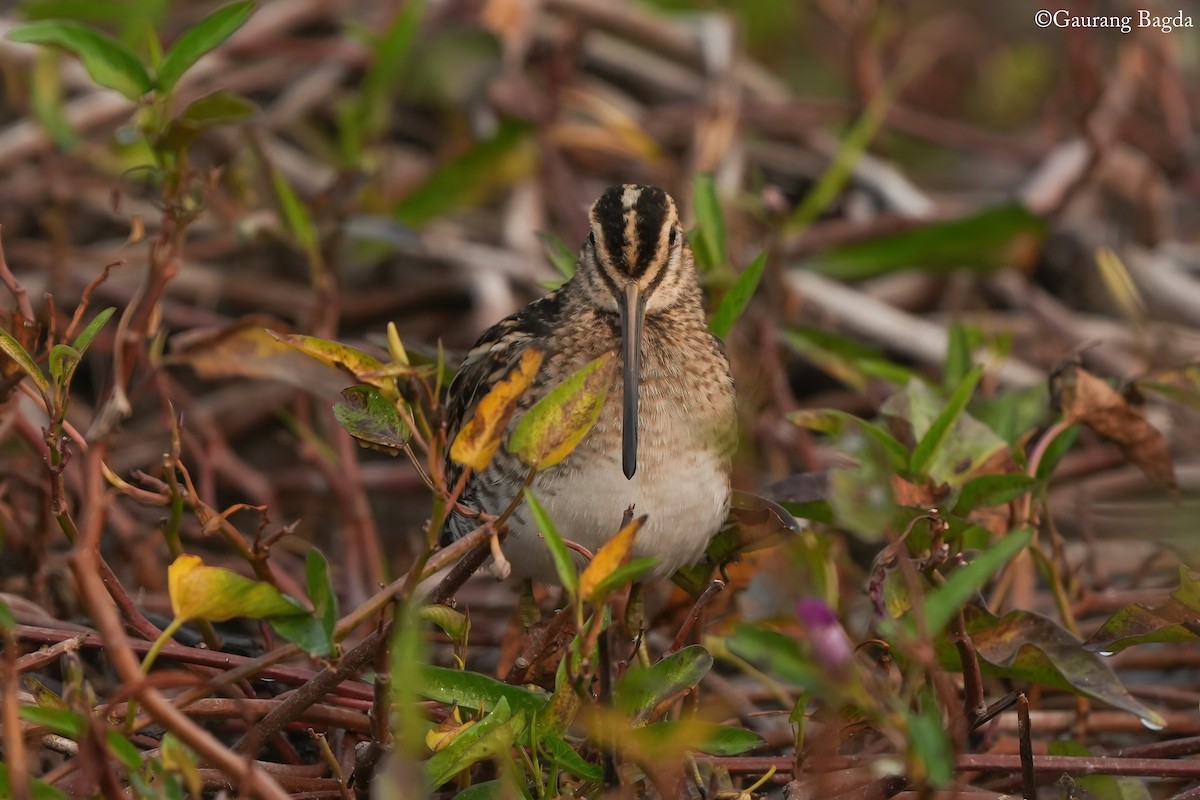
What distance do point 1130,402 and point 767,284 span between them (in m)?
1.10

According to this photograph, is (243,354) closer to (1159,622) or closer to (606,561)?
(606,561)

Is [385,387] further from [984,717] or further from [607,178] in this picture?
[607,178]

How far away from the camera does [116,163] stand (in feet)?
13.7

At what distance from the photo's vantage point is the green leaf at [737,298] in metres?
2.69

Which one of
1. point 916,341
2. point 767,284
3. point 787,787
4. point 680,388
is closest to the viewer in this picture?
point 787,787

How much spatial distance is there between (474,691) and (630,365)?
0.66 metres

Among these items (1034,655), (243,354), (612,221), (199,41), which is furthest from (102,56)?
Result: (1034,655)

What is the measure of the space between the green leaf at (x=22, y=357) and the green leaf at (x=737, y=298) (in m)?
1.18

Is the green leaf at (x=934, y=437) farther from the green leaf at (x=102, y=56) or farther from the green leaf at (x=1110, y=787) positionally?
the green leaf at (x=102, y=56)

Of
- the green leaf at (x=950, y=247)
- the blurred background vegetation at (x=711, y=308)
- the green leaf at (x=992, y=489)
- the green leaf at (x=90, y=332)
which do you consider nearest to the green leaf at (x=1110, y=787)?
the blurred background vegetation at (x=711, y=308)

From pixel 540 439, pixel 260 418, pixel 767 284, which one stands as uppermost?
pixel 540 439

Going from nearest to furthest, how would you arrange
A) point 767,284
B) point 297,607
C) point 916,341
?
point 297,607, point 767,284, point 916,341

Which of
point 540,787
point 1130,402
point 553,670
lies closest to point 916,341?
point 1130,402

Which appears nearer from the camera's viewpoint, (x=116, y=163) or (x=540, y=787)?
(x=540, y=787)
